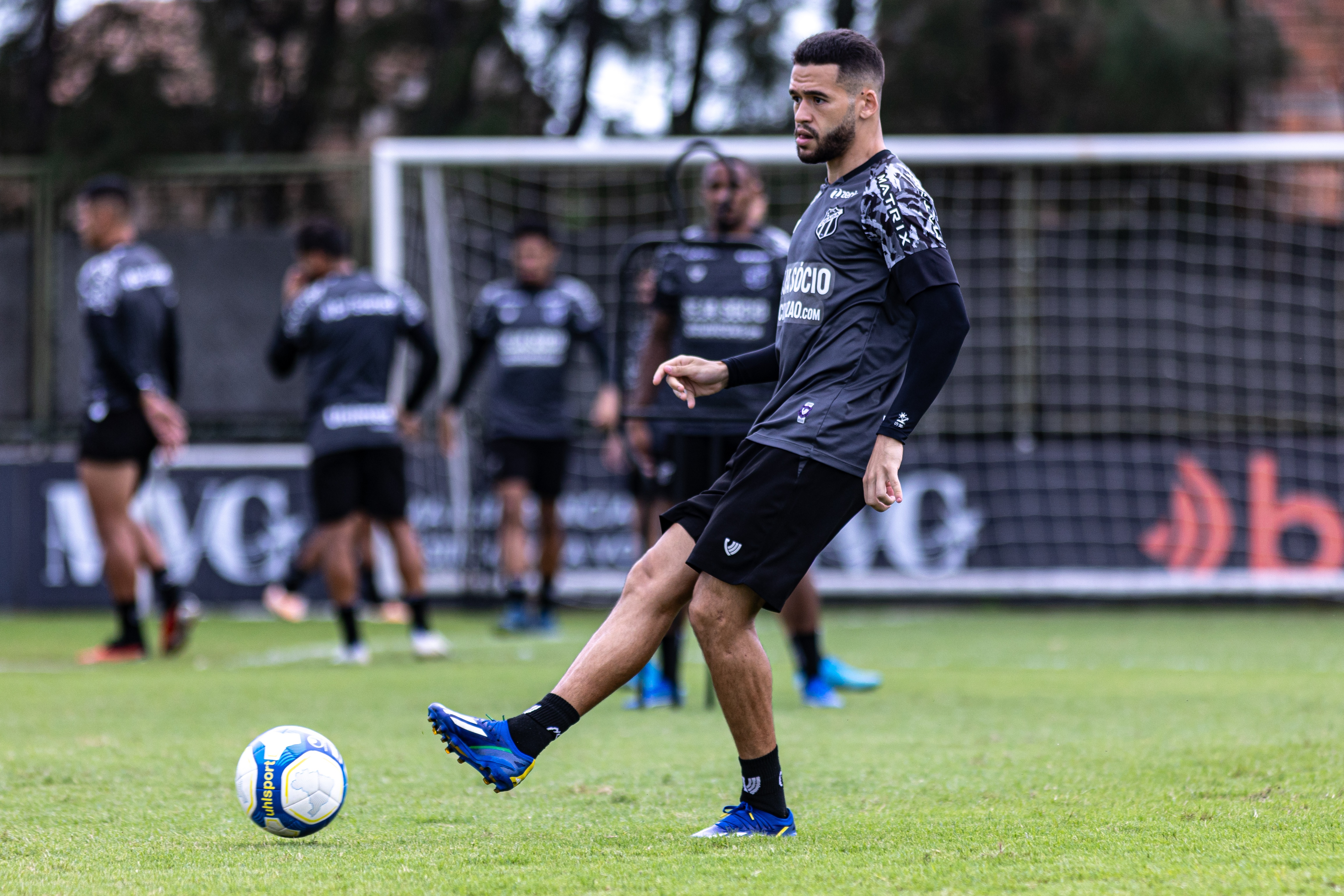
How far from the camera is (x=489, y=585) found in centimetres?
1061

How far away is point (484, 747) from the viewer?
330cm

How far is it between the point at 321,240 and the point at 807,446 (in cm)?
470

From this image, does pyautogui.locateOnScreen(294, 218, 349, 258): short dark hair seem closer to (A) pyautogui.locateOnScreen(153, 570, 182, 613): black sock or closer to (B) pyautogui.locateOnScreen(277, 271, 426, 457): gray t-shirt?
A: (B) pyautogui.locateOnScreen(277, 271, 426, 457): gray t-shirt

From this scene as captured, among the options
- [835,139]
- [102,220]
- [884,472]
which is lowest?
[884,472]

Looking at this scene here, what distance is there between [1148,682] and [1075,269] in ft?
18.2

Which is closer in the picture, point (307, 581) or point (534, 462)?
point (534, 462)

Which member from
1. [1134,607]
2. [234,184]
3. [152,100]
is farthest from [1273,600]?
[152,100]

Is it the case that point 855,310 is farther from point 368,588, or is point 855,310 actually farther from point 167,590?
point 368,588

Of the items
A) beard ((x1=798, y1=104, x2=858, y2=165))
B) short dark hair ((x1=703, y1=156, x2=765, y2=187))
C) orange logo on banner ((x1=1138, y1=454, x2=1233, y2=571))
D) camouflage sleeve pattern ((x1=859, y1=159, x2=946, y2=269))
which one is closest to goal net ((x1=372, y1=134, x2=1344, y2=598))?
orange logo on banner ((x1=1138, y1=454, x2=1233, y2=571))

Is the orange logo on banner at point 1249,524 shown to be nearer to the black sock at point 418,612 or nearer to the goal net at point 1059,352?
the goal net at point 1059,352

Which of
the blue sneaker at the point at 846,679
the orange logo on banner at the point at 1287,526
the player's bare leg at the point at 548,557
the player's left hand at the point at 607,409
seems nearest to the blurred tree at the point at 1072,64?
the orange logo on banner at the point at 1287,526

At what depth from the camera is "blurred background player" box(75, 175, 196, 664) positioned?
7570 millimetres

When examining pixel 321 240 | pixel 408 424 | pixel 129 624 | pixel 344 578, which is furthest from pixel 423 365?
pixel 129 624

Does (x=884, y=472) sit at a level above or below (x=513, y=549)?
above
